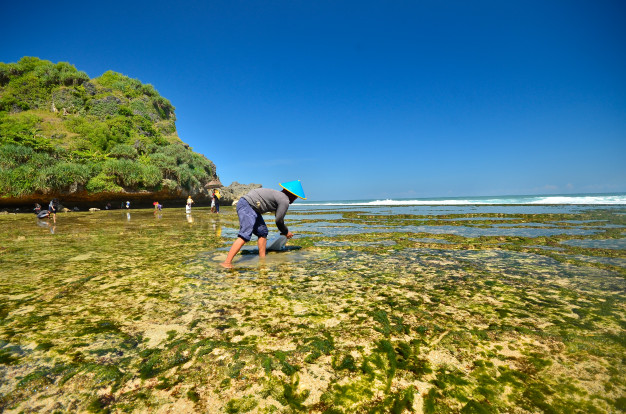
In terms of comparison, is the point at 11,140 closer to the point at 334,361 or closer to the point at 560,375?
the point at 334,361

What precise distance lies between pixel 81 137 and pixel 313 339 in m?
40.2

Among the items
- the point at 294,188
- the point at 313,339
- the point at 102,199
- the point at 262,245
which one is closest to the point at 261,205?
the point at 294,188

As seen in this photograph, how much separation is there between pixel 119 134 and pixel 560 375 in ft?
137

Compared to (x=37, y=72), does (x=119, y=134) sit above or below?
below

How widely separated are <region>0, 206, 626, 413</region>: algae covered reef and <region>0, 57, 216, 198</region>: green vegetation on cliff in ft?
86.6

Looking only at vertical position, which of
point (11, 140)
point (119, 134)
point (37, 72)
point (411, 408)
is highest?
point (37, 72)

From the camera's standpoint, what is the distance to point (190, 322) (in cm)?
291

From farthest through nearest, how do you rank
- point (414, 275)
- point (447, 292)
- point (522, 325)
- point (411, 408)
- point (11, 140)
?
point (11, 140) < point (414, 275) < point (447, 292) < point (522, 325) < point (411, 408)

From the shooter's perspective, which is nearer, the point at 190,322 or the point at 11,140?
the point at 190,322

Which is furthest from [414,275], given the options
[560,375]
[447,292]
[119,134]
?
[119,134]

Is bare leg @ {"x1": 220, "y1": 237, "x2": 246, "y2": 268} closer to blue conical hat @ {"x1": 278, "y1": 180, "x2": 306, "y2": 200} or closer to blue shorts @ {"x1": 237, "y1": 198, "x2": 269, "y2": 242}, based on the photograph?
blue shorts @ {"x1": 237, "y1": 198, "x2": 269, "y2": 242}

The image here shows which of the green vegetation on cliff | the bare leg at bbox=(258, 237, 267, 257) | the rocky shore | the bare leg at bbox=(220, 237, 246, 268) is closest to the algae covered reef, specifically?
the bare leg at bbox=(220, 237, 246, 268)

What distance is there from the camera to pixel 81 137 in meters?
30.7

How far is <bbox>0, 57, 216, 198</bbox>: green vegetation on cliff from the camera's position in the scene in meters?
23.8
